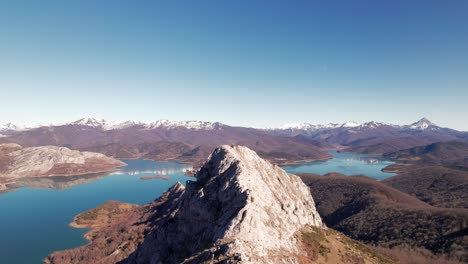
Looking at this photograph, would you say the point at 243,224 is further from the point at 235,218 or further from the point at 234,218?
the point at 234,218

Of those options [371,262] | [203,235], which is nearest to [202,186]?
[203,235]

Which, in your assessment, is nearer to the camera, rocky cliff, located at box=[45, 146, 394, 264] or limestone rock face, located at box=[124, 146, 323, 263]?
limestone rock face, located at box=[124, 146, 323, 263]

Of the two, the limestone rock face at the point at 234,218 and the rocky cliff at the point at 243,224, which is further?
the rocky cliff at the point at 243,224

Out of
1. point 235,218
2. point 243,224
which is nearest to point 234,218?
point 235,218

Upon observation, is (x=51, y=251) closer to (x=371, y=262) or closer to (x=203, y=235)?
(x=203, y=235)

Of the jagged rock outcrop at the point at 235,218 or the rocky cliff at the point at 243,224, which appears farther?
the rocky cliff at the point at 243,224
